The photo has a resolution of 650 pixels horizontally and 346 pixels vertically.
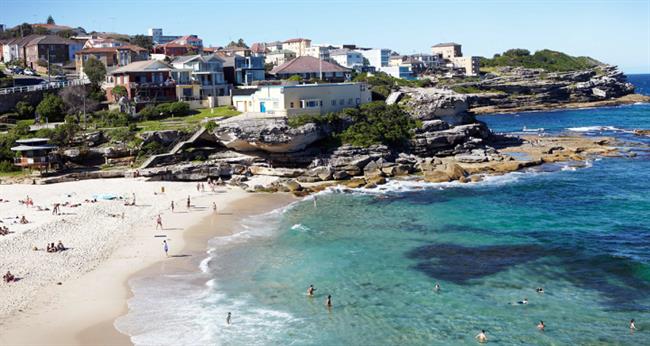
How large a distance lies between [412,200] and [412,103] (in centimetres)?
2344

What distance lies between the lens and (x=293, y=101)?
205 ft

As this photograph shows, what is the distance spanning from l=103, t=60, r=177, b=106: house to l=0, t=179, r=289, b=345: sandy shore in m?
21.5

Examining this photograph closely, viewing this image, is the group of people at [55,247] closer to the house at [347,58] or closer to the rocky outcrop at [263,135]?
the rocky outcrop at [263,135]

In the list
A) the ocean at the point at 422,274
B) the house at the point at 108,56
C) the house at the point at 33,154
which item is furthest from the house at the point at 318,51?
the ocean at the point at 422,274

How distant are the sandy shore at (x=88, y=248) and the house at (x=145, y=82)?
2152 centimetres

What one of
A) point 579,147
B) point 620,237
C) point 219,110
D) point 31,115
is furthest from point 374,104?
point 31,115

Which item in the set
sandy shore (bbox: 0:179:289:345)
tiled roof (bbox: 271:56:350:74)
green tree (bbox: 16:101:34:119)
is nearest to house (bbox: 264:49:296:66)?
tiled roof (bbox: 271:56:350:74)

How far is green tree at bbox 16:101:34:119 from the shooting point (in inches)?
2712

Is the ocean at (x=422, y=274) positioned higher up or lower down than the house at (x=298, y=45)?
lower down

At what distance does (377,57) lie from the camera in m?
144

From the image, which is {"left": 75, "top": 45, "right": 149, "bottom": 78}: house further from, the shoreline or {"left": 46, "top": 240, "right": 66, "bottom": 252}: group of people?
the shoreline

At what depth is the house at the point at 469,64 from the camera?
15438 cm

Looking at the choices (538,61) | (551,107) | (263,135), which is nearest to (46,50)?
(263,135)

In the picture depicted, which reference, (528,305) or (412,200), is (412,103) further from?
(528,305)
